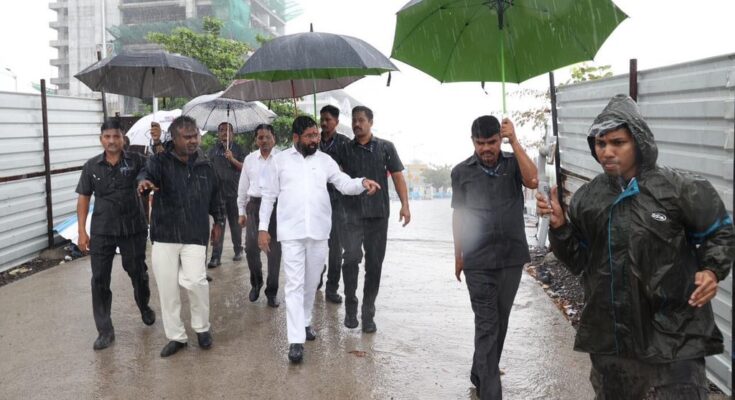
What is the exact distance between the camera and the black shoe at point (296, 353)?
16.3 ft

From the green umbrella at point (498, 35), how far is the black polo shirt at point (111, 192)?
2.56 m

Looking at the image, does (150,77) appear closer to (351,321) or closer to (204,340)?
(204,340)

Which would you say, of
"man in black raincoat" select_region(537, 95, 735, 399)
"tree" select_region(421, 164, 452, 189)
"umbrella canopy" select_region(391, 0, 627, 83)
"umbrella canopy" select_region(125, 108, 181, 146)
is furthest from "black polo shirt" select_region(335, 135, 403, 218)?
"tree" select_region(421, 164, 452, 189)

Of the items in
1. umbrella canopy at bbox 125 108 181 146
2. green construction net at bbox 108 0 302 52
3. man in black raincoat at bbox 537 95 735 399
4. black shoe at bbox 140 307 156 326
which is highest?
green construction net at bbox 108 0 302 52

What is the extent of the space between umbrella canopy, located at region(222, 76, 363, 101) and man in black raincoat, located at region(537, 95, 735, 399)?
4.79 metres

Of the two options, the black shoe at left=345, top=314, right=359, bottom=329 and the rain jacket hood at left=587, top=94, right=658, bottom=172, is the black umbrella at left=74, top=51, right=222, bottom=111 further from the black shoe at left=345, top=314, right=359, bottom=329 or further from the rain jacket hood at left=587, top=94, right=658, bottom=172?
the rain jacket hood at left=587, top=94, right=658, bottom=172

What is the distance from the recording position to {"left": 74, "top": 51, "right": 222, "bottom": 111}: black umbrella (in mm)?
6570

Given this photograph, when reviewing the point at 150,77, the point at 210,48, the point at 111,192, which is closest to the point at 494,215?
the point at 111,192

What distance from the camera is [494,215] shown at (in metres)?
4.20

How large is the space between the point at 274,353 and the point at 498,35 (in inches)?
119

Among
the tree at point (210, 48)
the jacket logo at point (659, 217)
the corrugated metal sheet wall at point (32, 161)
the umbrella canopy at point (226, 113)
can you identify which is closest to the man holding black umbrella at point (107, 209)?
the umbrella canopy at point (226, 113)

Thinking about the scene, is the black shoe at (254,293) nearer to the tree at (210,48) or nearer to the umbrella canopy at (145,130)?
the umbrella canopy at (145,130)

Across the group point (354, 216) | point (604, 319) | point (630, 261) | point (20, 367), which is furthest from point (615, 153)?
point (20, 367)

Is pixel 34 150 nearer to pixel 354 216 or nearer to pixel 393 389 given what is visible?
pixel 354 216
